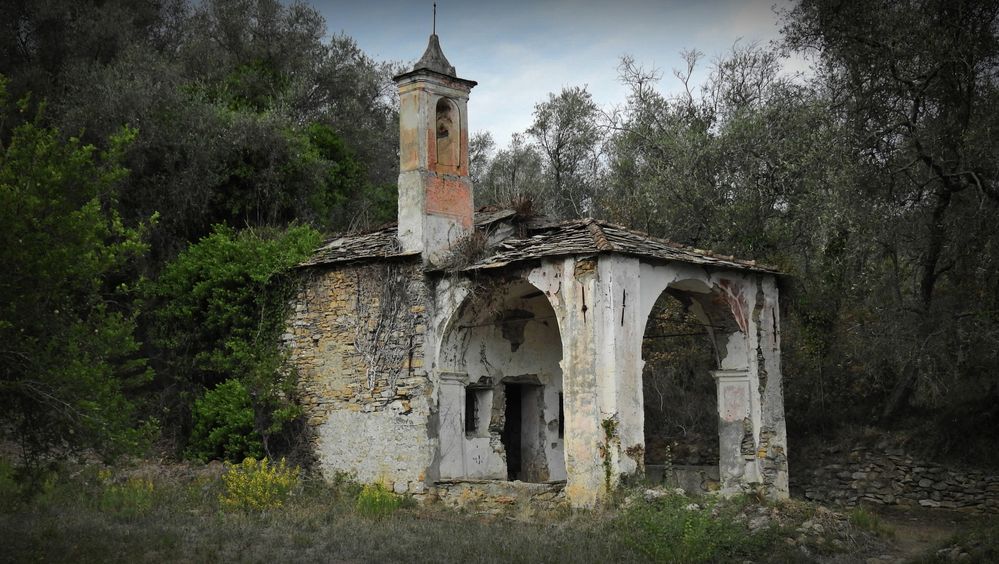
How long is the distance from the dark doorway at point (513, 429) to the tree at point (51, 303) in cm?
818

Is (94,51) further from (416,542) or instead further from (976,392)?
(976,392)

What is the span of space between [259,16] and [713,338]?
62.9 feet

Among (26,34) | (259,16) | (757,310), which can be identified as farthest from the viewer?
(259,16)

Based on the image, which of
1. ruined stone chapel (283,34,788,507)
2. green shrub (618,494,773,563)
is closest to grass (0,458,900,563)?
green shrub (618,494,773,563)

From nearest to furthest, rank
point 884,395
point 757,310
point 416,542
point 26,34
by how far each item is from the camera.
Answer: point 416,542 < point 757,310 < point 884,395 < point 26,34

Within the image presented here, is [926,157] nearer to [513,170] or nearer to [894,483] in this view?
[894,483]

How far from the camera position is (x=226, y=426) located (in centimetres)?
1698

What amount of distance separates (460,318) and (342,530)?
4.61 metres

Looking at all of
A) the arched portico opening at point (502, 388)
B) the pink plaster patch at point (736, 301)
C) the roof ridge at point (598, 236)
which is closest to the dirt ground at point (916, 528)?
the pink plaster patch at point (736, 301)

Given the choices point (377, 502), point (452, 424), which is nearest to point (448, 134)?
point (452, 424)

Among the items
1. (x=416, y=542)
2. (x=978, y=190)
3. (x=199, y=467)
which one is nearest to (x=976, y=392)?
(x=978, y=190)

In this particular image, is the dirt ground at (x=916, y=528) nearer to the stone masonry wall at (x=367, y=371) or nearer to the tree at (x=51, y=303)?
the stone masonry wall at (x=367, y=371)

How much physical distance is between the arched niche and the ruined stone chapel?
0.08ft

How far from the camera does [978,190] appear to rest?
1495 centimetres
